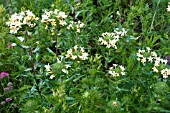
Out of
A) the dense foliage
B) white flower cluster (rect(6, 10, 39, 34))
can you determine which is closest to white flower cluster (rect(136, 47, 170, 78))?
the dense foliage

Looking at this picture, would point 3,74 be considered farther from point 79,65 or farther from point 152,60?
point 152,60

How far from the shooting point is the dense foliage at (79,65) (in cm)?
202

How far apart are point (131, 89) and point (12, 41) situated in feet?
3.17

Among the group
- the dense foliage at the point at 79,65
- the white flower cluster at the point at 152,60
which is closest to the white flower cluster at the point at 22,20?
the dense foliage at the point at 79,65

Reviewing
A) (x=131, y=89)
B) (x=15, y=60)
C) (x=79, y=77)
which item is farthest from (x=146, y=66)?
(x=15, y=60)

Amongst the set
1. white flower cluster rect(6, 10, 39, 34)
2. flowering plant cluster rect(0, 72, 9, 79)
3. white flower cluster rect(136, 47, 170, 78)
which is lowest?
flowering plant cluster rect(0, 72, 9, 79)

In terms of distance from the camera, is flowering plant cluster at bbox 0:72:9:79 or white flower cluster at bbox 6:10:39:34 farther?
flowering plant cluster at bbox 0:72:9:79

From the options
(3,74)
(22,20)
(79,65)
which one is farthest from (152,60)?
(3,74)

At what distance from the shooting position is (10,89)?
232 cm

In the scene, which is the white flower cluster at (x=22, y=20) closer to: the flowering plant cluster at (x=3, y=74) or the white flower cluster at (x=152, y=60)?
the flowering plant cluster at (x=3, y=74)

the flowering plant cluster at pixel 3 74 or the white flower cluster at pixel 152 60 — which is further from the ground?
the white flower cluster at pixel 152 60

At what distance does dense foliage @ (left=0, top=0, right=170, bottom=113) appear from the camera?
2.02m

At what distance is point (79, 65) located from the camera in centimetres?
227

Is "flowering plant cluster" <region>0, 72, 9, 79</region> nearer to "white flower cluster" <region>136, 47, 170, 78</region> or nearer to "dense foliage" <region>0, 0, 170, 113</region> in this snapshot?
"dense foliage" <region>0, 0, 170, 113</region>
